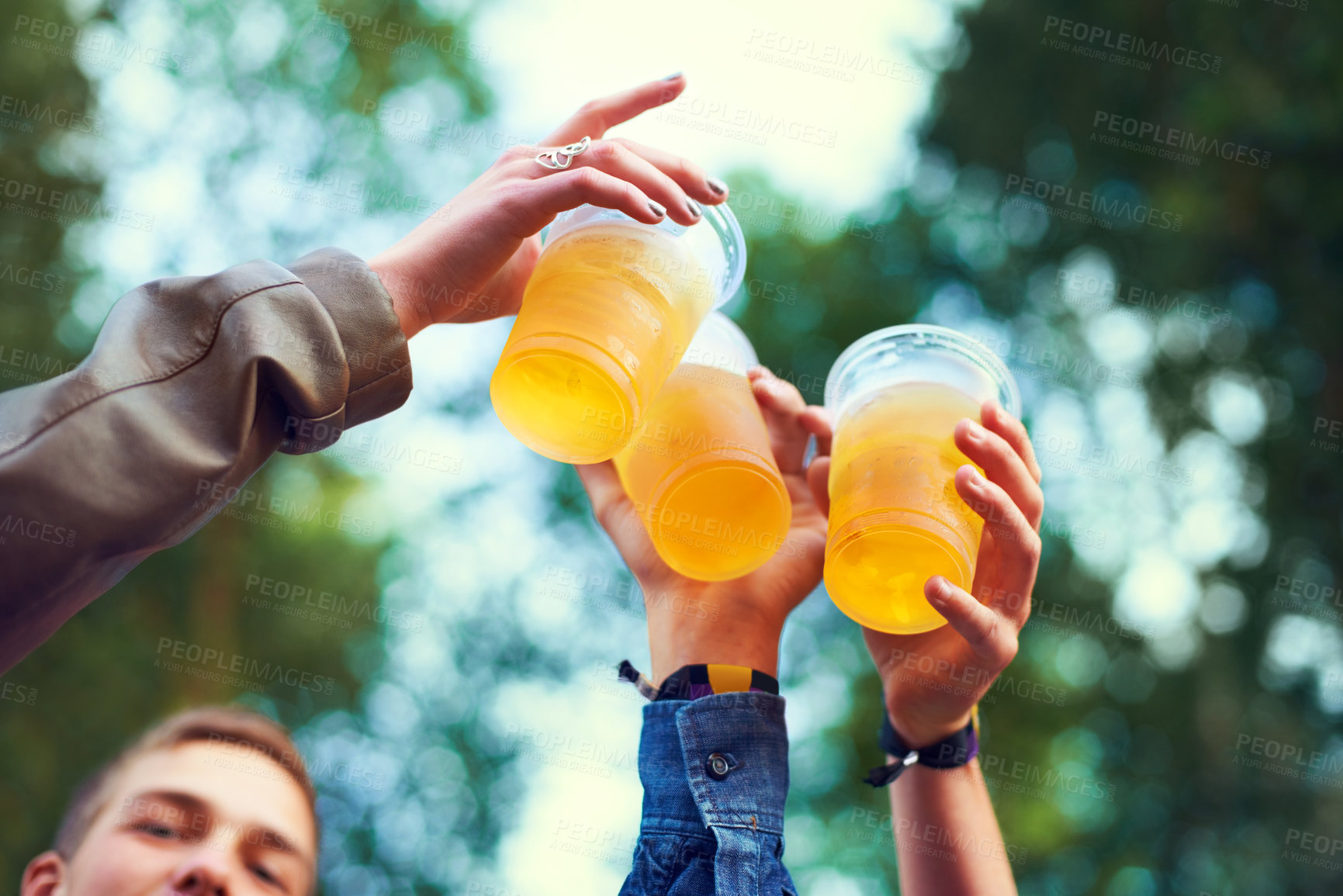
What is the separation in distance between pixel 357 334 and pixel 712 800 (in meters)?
0.80

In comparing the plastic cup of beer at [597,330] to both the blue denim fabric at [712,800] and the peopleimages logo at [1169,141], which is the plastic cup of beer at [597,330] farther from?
the peopleimages logo at [1169,141]

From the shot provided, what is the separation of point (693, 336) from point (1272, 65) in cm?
566

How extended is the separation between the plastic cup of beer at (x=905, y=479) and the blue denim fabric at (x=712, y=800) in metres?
0.24

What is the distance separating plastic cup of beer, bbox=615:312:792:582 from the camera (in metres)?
1.49

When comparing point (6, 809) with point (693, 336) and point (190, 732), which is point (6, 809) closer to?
point (190, 732)

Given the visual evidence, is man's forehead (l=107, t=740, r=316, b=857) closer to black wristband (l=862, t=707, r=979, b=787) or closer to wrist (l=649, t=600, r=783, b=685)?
wrist (l=649, t=600, r=783, b=685)

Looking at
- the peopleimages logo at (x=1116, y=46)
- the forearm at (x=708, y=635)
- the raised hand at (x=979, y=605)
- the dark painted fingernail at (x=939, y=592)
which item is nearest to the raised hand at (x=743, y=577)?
the forearm at (x=708, y=635)

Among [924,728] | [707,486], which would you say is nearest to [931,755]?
[924,728]

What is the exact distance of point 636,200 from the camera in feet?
4.08

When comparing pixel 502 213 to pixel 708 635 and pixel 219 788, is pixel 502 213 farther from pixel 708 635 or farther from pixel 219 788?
pixel 219 788

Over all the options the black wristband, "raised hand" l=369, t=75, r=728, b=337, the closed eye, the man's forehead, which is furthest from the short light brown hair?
the black wristband

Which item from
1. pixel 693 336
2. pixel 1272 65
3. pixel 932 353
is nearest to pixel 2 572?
pixel 693 336

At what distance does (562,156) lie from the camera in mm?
1339

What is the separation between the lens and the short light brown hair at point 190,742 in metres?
1.76
